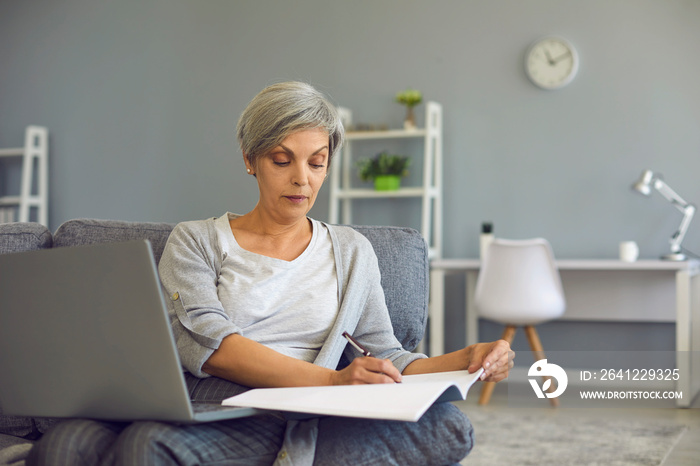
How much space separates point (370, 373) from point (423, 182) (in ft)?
10.1

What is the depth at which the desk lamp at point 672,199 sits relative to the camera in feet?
11.7

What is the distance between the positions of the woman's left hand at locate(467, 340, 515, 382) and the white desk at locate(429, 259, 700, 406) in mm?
2361

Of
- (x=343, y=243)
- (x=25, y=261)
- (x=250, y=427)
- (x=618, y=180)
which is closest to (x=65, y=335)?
(x=25, y=261)

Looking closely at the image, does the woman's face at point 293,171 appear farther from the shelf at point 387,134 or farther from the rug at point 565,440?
the shelf at point 387,134

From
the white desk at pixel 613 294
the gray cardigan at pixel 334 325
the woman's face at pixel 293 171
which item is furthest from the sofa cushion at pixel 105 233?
the white desk at pixel 613 294

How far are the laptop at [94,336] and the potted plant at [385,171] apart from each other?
3082mm

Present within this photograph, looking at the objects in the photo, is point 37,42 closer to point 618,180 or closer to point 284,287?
point 618,180

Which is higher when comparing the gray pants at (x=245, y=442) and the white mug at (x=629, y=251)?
the white mug at (x=629, y=251)

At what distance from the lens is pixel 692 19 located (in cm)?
372

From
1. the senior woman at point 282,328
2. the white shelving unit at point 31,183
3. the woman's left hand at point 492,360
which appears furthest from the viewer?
the white shelving unit at point 31,183

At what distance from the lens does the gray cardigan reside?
3.97 ft

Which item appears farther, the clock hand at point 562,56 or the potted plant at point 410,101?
the potted plant at point 410,101

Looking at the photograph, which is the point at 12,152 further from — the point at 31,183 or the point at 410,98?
the point at 410,98

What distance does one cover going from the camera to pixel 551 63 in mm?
3957
